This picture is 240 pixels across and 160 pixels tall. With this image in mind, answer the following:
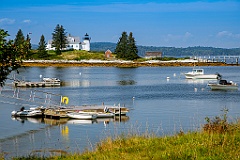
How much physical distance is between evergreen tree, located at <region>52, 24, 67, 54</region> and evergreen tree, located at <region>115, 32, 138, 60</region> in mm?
21299

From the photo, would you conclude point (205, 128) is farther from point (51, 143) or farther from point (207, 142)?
point (51, 143)

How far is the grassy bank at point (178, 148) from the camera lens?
12.3 meters

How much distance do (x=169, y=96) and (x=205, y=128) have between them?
41873mm

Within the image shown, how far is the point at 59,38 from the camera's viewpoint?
534 ft

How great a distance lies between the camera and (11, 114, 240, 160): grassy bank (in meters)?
12.3

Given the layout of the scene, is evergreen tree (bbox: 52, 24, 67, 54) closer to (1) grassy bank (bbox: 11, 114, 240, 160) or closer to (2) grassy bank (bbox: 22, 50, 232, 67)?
(2) grassy bank (bbox: 22, 50, 232, 67)

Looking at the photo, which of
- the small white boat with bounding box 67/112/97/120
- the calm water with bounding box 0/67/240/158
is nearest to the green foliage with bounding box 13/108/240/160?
the calm water with bounding box 0/67/240/158

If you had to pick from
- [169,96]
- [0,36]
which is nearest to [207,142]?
[0,36]

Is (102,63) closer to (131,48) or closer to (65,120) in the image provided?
(131,48)

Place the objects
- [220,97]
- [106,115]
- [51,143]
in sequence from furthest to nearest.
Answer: [220,97] → [106,115] → [51,143]

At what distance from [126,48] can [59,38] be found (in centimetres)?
2563

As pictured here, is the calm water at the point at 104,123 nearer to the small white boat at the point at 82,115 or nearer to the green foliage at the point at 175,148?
the small white boat at the point at 82,115

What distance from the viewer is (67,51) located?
169 m

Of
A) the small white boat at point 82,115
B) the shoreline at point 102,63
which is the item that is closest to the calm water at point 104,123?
the small white boat at point 82,115
